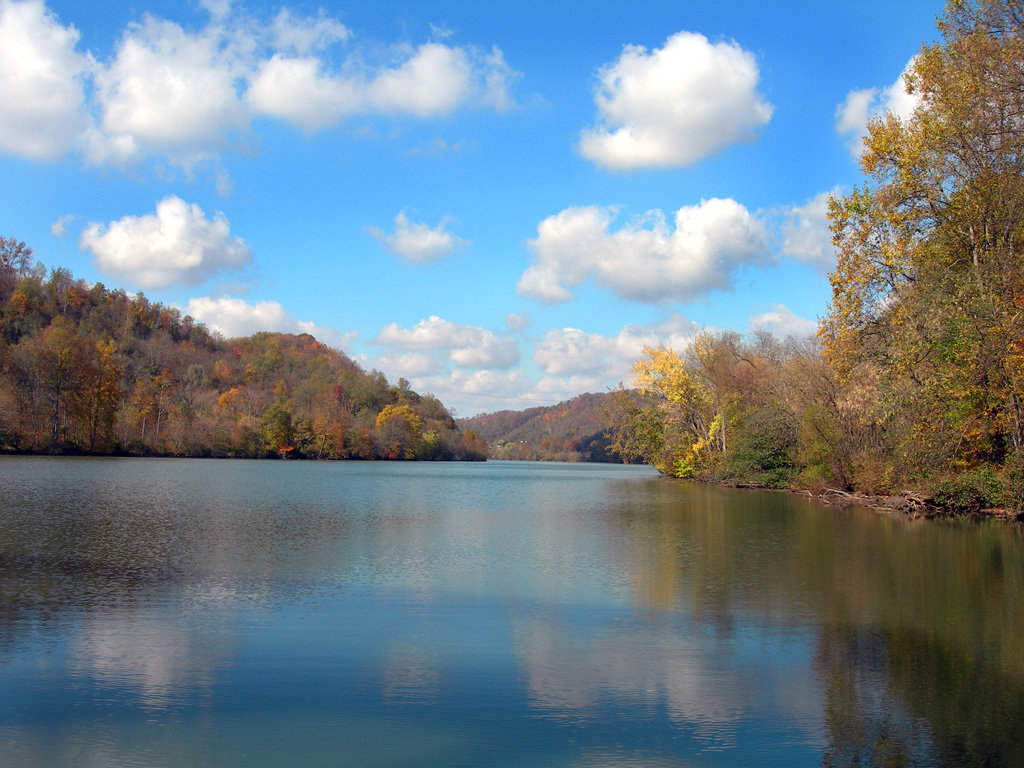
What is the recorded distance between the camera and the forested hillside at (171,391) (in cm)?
6769

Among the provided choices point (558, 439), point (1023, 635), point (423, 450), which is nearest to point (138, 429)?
point (423, 450)

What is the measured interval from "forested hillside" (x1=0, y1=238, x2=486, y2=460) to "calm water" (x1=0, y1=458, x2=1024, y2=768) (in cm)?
5689

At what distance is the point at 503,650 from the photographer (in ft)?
29.6

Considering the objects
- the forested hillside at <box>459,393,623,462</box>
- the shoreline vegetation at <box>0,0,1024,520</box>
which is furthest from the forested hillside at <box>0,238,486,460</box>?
the forested hillside at <box>459,393,623,462</box>

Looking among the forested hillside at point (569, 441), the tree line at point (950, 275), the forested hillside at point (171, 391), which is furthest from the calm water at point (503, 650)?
the forested hillside at point (569, 441)

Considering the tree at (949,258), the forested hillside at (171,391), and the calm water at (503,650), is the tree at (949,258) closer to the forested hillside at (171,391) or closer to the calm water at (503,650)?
the calm water at (503,650)

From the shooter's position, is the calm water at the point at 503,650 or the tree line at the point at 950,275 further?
the tree line at the point at 950,275

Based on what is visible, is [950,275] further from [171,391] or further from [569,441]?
[569,441]

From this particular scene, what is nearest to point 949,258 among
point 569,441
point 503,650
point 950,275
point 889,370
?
point 950,275

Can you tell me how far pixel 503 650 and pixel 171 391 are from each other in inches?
4170

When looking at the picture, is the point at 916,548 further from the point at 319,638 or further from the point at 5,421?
the point at 5,421

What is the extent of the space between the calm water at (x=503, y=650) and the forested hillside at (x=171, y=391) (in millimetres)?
56889

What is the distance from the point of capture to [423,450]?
124 meters

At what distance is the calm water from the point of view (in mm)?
6227
